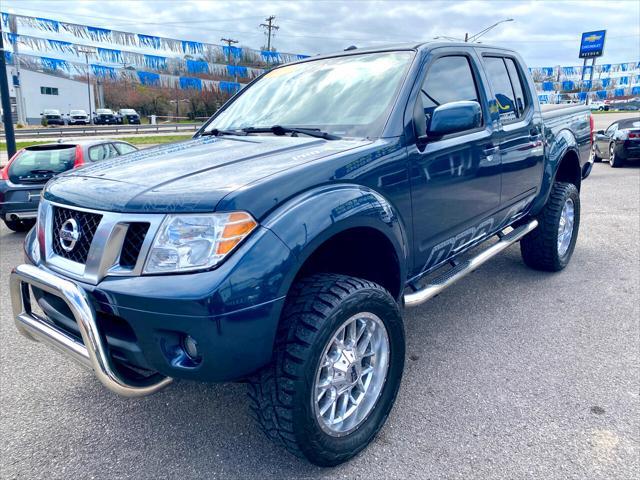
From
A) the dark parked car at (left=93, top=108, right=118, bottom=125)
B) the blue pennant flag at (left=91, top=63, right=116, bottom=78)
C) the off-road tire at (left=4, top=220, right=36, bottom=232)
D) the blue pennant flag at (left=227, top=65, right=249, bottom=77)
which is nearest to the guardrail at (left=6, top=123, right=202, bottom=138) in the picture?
the blue pennant flag at (left=227, top=65, right=249, bottom=77)

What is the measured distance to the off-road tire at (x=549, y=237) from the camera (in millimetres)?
4621

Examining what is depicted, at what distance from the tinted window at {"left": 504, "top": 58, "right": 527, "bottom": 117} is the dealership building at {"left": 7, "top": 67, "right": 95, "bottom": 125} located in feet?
197

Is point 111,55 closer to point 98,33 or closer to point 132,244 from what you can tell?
point 98,33

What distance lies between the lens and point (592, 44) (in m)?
62.2

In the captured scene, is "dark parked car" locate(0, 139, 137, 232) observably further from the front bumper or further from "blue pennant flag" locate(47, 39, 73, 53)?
"blue pennant flag" locate(47, 39, 73, 53)

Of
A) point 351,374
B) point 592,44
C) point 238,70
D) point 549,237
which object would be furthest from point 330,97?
point 592,44

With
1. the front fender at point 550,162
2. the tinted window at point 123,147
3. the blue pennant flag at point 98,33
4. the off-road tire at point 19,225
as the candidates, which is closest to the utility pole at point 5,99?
the tinted window at point 123,147

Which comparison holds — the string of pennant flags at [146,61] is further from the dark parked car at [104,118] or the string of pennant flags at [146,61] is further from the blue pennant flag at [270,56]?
the dark parked car at [104,118]

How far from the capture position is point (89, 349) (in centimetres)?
198

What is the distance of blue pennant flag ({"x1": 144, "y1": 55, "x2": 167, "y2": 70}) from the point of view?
36219mm

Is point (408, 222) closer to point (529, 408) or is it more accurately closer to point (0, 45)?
point (529, 408)

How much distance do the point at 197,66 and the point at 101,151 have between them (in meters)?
33.4

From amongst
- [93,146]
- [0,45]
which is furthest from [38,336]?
[0,45]

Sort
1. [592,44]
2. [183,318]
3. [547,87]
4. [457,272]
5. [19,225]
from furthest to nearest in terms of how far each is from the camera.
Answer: [547,87]
[592,44]
[19,225]
[457,272]
[183,318]
